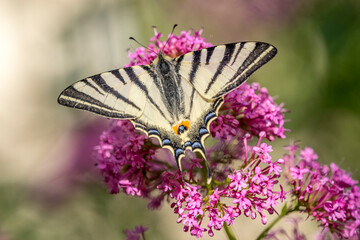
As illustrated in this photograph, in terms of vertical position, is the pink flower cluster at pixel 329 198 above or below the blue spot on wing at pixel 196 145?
below

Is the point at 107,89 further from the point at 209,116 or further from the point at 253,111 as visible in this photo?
the point at 253,111

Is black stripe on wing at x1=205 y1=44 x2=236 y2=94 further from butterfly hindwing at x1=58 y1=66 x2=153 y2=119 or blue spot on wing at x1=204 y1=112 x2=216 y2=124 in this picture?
butterfly hindwing at x1=58 y1=66 x2=153 y2=119

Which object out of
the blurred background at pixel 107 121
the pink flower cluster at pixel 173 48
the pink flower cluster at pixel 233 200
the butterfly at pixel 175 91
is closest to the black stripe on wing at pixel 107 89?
the butterfly at pixel 175 91

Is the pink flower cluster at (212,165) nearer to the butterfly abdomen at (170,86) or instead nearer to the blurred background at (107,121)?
the butterfly abdomen at (170,86)

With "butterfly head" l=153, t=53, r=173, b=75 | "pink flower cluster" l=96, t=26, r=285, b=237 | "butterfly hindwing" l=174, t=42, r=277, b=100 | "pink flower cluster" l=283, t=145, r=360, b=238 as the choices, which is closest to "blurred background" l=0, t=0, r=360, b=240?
"pink flower cluster" l=96, t=26, r=285, b=237

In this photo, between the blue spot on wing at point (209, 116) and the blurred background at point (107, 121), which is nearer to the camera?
the blue spot on wing at point (209, 116)

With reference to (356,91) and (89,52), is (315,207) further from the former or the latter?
(89,52)
